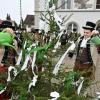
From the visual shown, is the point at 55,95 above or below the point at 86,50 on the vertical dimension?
above

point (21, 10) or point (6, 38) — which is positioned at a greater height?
point (21, 10)

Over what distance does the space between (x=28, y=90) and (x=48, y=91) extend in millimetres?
224

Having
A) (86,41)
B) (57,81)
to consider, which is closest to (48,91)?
(57,81)

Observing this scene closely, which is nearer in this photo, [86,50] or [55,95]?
[55,95]

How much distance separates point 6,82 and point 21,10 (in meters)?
1.07

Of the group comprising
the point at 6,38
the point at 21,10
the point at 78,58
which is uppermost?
the point at 21,10

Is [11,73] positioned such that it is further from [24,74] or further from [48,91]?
[48,91]

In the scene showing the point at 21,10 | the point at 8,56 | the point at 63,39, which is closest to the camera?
the point at 63,39

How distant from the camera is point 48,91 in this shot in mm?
4203

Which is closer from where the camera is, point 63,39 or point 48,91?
point 48,91

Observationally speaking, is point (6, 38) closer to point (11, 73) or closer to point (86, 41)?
point (11, 73)

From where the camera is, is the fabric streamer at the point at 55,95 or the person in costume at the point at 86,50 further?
the person in costume at the point at 86,50

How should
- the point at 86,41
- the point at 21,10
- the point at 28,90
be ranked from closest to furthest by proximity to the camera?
the point at 28,90 → the point at 21,10 → the point at 86,41

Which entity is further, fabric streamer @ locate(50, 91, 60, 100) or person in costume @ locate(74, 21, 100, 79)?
person in costume @ locate(74, 21, 100, 79)
